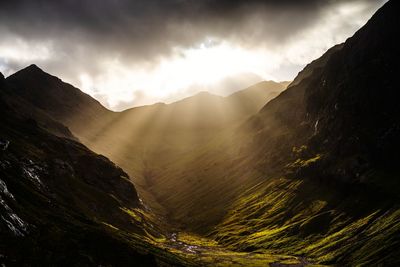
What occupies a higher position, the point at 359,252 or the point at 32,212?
the point at 32,212

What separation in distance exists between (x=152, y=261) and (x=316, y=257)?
8421cm

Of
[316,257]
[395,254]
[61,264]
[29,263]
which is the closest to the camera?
[29,263]

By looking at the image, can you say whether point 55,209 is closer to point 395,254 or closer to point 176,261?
point 176,261

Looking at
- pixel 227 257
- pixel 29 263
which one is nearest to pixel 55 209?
pixel 29 263

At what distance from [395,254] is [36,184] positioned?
159 metres

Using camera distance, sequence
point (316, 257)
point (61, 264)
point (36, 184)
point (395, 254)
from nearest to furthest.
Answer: point (61, 264)
point (395, 254)
point (316, 257)
point (36, 184)

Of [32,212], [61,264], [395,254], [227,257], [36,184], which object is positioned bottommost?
[395,254]

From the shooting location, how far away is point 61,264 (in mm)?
104938

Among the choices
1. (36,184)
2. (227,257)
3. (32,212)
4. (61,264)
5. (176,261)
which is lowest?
(227,257)

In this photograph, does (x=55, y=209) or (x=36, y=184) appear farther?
(x=36, y=184)

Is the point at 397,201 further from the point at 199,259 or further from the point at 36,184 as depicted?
the point at 36,184

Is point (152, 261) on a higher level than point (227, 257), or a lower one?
higher

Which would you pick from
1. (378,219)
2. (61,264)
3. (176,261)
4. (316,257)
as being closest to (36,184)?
(176,261)

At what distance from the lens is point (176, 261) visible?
16212cm
